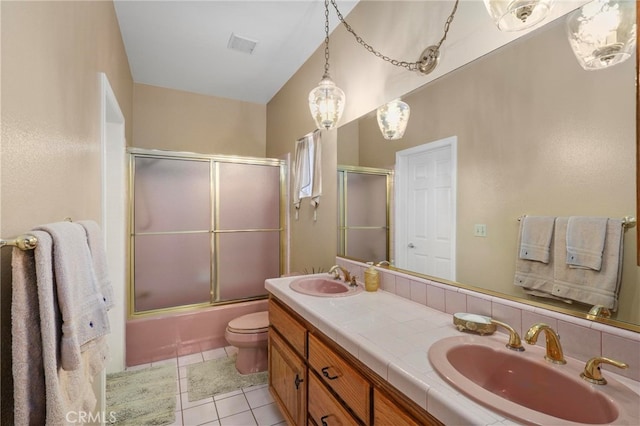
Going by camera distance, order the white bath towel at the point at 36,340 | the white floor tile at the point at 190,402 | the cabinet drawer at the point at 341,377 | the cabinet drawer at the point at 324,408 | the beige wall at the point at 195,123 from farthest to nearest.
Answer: the beige wall at the point at 195,123, the white floor tile at the point at 190,402, the cabinet drawer at the point at 324,408, the cabinet drawer at the point at 341,377, the white bath towel at the point at 36,340

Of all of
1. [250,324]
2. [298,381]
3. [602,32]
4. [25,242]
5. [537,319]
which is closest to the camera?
[25,242]

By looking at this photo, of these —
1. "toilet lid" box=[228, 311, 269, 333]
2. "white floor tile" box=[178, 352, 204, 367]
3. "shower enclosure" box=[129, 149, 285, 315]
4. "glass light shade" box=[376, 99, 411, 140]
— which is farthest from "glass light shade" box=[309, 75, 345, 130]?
"white floor tile" box=[178, 352, 204, 367]

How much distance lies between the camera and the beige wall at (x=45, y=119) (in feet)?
2.21

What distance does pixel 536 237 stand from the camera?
1.00m

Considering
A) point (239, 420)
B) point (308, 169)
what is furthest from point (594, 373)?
point (308, 169)

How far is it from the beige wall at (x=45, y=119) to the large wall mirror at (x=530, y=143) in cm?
148

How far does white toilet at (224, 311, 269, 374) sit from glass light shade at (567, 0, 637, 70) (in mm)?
2337

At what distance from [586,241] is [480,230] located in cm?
35

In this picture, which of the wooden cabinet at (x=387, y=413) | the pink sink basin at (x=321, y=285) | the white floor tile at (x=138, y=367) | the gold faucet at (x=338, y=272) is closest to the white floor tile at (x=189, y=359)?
the white floor tile at (x=138, y=367)

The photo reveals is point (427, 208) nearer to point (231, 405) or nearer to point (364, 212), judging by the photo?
point (364, 212)

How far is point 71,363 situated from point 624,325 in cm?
145

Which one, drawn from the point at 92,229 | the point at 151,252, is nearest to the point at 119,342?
the point at 151,252

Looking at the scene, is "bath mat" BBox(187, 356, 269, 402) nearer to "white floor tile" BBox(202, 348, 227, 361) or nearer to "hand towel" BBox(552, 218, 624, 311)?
"white floor tile" BBox(202, 348, 227, 361)

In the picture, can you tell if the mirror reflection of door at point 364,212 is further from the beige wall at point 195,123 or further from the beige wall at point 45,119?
the beige wall at point 195,123
